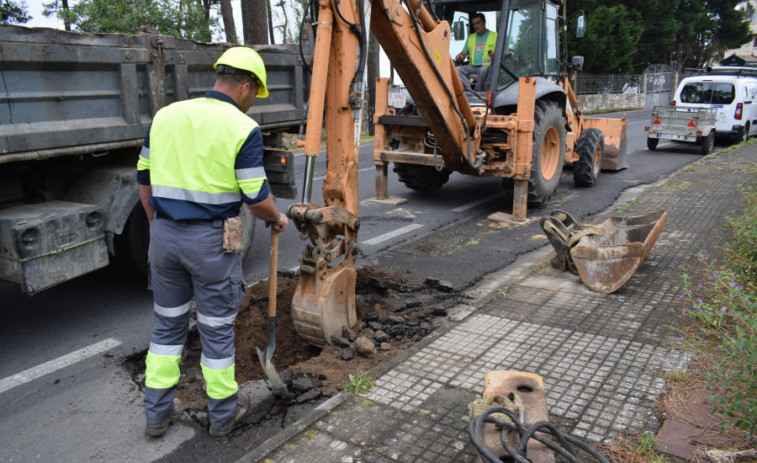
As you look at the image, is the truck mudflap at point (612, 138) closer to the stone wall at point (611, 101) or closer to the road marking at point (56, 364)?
the road marking at point (56, 364)

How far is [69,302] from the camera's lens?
510cm

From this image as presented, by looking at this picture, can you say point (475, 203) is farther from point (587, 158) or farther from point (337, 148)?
point (337, 148)

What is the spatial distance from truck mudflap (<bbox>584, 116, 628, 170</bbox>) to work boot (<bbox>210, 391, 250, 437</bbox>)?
30.8 feet

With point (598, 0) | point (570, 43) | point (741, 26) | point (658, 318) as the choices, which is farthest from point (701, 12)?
point (658, 318)

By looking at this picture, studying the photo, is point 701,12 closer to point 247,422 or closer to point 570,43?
point 570,43

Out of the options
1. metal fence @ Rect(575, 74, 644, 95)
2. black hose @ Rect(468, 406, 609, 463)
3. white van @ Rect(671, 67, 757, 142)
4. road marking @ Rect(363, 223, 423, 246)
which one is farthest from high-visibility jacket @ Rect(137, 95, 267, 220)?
metal fence @ Rect(575, 74, 644, 95)

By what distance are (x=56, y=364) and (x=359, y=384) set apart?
7.02 feet

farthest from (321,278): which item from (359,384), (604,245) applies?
(604,245)

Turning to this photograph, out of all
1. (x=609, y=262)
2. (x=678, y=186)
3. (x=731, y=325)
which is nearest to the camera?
(x=731, y=325)

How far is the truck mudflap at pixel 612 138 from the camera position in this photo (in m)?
11.2

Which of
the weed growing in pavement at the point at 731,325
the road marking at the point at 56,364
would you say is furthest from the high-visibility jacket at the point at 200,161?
the weed growing in pavement at the point at 731,325

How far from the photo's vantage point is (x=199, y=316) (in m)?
3.22

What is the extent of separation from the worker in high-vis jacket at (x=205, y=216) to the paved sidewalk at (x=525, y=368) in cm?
63

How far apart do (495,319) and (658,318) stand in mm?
1237
